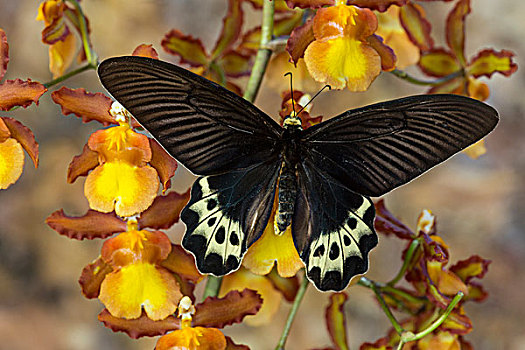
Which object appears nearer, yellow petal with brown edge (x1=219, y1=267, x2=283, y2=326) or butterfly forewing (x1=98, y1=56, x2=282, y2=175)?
butterfly forewing (x1=98, y1=56, x2=282, y2=175)

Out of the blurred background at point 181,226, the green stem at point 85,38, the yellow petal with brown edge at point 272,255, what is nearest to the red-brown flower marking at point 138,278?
the yellow petal with brown edge at point 272,255

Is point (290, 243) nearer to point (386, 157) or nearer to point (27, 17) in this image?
point (386, 157)

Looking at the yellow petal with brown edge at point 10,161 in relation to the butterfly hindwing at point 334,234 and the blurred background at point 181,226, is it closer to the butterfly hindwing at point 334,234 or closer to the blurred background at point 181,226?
the butterfly hindwing at point 334,234

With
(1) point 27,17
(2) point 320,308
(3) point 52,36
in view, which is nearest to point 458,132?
(3) point 52,36

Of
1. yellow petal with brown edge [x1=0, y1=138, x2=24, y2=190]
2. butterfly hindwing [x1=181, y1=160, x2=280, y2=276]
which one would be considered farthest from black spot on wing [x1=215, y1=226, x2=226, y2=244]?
yellow petal with brown edge [x1=0, y1=138, x2=24, y2=190]

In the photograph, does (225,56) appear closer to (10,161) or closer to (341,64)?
(341,64)

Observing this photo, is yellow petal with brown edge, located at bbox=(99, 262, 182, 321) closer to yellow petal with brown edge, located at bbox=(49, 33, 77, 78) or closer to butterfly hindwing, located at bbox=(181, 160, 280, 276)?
A: butterfly hindwing, located at bbox=(181, 160, 280, 276)

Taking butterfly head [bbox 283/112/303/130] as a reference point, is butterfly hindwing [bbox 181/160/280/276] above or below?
below
